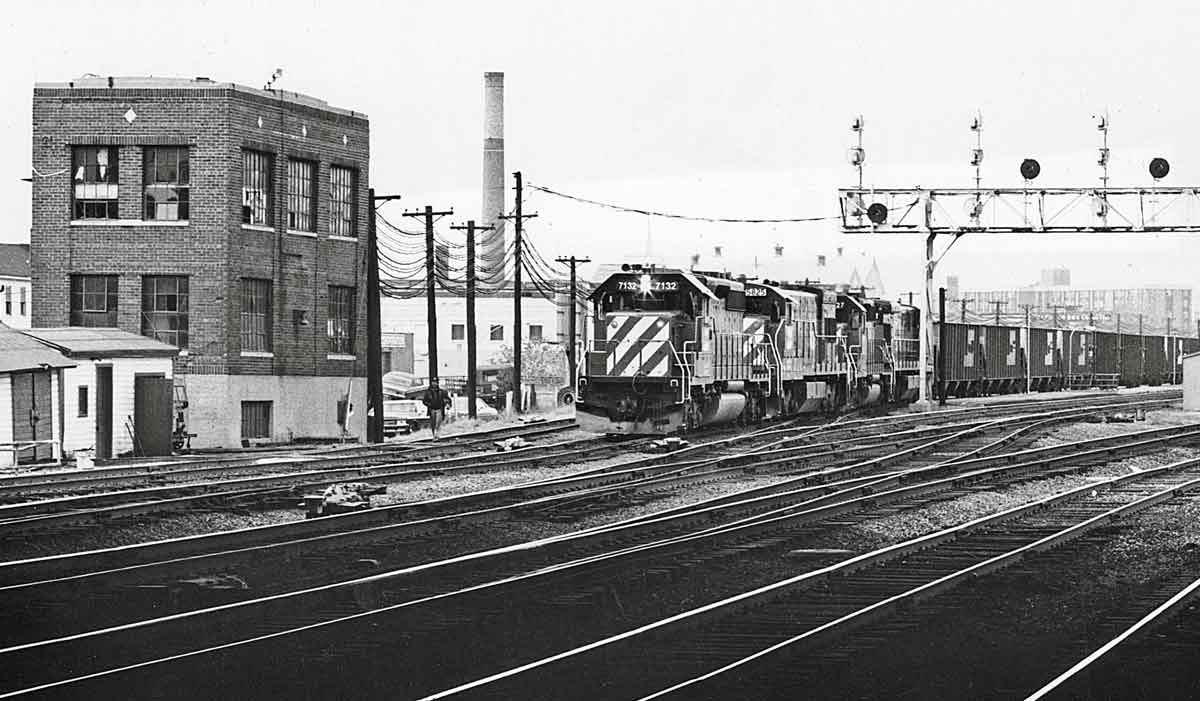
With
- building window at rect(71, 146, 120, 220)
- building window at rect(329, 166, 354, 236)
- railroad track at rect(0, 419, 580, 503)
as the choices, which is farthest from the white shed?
building window at rect(71, 146, 120, 220)

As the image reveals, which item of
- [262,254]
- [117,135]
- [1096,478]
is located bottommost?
[1096,478]

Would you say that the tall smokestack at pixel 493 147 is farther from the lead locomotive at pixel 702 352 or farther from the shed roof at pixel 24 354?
the shed roof at pixel 24 354

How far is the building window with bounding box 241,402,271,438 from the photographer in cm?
4216

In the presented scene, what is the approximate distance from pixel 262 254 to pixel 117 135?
4841 mm

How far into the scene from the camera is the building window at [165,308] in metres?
41.1

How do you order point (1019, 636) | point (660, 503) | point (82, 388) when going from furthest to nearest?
1. point (82, 388)
2. point (660, 503)
3. point (1019, 636)

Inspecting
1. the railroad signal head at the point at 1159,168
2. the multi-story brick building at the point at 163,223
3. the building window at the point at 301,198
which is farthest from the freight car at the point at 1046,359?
the multi-story brick building at the point at 163,223

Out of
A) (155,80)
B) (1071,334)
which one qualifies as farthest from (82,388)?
(1071,334)

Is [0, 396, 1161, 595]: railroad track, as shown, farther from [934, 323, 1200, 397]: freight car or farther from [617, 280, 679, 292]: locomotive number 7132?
[934, 323, 1200, 397]: freight car

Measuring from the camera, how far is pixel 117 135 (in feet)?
134

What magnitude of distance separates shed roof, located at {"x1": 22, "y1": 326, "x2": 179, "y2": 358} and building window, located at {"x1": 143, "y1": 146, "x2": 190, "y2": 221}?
531 centimetres

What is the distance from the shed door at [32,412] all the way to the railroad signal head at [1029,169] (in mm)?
28760

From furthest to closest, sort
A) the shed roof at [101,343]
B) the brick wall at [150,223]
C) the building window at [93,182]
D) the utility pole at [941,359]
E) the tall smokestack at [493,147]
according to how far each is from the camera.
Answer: the tall smokestack at [493,147]
the utility pole at [941,359]
the building window at [93,182]
the brick wall at [150,223]
the shed roof at [101,343]

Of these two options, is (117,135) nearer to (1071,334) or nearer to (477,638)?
(477,638)
